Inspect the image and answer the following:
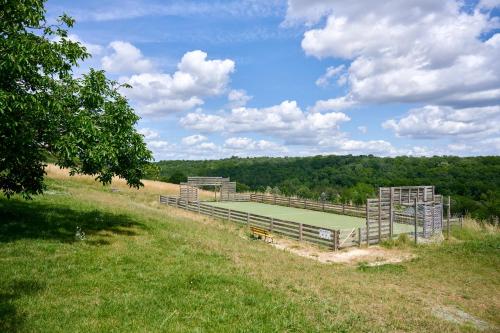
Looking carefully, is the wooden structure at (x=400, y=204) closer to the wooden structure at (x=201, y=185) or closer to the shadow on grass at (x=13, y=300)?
the shadow on grass at (x=13, y=300)

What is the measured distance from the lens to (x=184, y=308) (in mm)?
8703

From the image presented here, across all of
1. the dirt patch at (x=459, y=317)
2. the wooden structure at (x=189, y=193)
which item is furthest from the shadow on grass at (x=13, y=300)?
the wooden structure at (x=189, y=193)

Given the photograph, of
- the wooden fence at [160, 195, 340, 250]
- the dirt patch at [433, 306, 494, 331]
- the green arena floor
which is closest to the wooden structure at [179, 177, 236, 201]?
the wooden fence at [160, 195, 340, 250]

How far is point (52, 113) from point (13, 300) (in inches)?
260

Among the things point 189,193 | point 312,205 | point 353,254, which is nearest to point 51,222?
point 353,254

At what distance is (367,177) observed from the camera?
95.6 metres

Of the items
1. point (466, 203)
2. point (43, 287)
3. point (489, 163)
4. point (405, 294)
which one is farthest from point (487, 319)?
point (489, 163)

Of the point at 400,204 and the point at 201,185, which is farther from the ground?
the point at 201,185

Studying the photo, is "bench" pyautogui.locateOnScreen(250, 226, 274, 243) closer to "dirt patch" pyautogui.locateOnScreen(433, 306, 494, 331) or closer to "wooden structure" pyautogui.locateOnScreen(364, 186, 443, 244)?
"wooden structure" pyautogui.locateOnScreen(364, 186, 443, 244)

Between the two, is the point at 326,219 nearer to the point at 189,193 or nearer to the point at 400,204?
the point at 400,204

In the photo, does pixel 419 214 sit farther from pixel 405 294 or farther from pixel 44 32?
pixel 44 32

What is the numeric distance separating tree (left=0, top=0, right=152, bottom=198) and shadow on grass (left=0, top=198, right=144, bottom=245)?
1602mm

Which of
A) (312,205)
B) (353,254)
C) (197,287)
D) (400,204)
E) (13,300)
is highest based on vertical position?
(400,204)

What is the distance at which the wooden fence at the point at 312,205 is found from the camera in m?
35.3
